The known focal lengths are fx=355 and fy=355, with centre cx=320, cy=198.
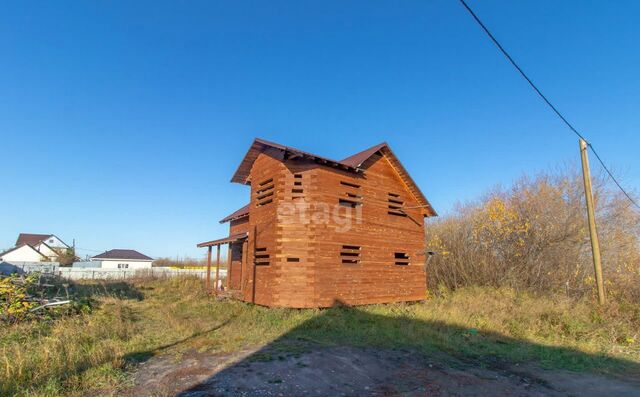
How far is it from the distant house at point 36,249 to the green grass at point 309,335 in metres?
52.5

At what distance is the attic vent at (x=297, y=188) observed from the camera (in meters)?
13.7

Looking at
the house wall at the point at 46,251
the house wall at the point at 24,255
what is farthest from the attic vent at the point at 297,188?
the house wall at the point at 46,251

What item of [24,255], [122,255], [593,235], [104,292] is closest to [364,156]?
[593,235]

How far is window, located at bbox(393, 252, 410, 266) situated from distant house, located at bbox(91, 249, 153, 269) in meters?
47.0

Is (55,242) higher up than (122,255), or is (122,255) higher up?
(55,242)

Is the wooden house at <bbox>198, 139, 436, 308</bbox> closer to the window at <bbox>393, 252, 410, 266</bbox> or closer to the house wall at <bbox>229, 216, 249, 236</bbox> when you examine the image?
the window at <bbox>393, 252, 410, 266</bbox>

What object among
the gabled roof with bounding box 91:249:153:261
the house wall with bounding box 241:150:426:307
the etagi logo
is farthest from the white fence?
the etagi logo

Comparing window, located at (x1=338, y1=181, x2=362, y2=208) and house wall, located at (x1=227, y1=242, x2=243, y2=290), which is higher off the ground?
window, located at (x1=338, y1=181, x2=362, y2=208)

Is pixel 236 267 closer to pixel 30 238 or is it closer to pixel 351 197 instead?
pixel 351 197

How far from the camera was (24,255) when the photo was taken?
54.7 m

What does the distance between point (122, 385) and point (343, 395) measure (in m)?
3.69

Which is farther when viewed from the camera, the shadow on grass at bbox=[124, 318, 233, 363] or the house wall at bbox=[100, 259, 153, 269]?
the house wall at bbox=[100, 259, 153, 269]

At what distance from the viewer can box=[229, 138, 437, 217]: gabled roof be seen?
541 inches

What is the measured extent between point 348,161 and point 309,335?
836cm
